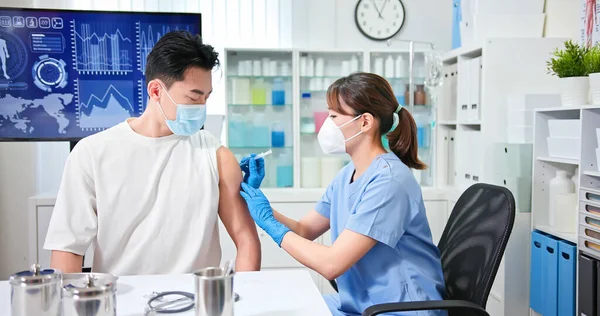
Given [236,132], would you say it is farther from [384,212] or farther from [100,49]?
[384,212]

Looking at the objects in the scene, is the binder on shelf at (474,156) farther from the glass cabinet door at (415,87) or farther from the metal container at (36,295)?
the metal container at (36,295)

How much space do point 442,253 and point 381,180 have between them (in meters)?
0.37

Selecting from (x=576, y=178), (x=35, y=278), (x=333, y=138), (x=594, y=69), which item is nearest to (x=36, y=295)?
(x=35, y=278)

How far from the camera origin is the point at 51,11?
258 cm

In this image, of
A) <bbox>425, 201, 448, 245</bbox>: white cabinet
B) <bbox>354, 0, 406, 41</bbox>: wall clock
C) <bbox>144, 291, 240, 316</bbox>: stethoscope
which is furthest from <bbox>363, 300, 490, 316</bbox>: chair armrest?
<bbox>354, 0, 406, 41</bbox>: wall clock

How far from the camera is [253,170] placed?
1808 mm

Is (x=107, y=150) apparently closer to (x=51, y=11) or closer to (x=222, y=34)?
(x=51, y=11)

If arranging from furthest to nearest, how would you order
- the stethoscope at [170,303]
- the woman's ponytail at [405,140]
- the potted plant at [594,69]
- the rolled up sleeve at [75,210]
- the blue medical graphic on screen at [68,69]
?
the blue medical graphic on screen at [68,69]
the potted plant at [594,69]
the woman's ponytail at [405,140]
the rolled up sleeve at [75,210]
the stethoscope at [170,303]

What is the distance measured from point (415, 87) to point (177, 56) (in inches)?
93.4

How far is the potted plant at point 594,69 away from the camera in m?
2.03

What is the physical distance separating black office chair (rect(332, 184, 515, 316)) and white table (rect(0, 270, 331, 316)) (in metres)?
0.22

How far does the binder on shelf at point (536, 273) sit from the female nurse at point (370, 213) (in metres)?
1.02

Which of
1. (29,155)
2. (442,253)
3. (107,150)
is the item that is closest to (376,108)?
(442,253)

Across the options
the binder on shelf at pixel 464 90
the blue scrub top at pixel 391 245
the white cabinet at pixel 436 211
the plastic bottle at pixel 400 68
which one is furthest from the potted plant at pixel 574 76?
the plastic bottle at pixel 400 68
